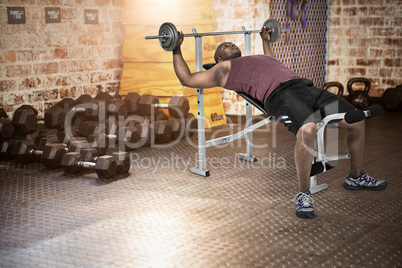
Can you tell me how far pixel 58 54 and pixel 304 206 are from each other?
3.03 metres

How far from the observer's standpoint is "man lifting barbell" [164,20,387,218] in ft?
8.18

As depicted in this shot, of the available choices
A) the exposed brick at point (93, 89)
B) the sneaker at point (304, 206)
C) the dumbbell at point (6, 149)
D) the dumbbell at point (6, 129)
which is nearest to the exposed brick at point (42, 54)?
the exposed brick at point (93, 89)

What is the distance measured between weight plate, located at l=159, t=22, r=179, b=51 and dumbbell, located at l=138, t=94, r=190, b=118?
50.9 inches

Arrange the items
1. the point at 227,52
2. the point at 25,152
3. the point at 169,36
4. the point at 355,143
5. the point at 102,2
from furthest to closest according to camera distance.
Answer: the point at 102,2 → the point at 25,152 → the point at 227,52 → the point at 169,36 → the point at 355,143

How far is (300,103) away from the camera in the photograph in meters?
2.57

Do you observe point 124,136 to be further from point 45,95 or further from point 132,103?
point 45,95

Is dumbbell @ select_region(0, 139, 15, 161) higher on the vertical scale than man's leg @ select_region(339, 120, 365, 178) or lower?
lower

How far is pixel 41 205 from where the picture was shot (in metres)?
2.68

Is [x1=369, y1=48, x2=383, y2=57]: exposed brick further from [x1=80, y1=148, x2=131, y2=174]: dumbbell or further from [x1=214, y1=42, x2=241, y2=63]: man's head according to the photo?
[x1=80, y1=148, x2=131, y2=174]: dumbbell

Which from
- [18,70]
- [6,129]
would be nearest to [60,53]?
[18,70]

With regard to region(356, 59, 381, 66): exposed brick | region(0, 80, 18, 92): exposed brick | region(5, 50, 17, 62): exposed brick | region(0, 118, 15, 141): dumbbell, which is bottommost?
region(0, 118, 15, 141): dumbbell

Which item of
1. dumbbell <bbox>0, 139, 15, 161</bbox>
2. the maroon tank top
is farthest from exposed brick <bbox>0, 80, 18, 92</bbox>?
the maroon tank top

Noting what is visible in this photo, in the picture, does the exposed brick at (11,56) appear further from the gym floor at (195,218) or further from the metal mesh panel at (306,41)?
the metal mesh panel at (306,41)

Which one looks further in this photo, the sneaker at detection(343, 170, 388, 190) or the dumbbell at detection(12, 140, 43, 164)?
the dumbbell at detection(12, 140, 43, 164)
